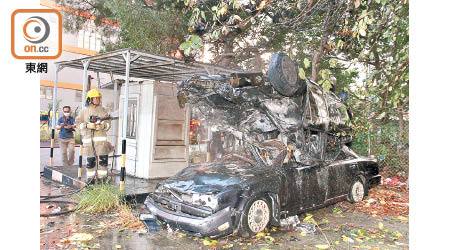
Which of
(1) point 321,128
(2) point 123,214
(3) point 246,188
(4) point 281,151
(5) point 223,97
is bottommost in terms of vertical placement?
(2) point 123,214

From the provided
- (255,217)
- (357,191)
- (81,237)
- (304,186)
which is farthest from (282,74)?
(81,237)

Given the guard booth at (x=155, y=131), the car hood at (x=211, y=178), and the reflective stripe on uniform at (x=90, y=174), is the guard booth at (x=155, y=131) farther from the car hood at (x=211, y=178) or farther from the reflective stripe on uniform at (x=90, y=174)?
the car hood at (x=211, y=178)

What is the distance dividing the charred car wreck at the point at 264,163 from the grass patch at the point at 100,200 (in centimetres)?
110

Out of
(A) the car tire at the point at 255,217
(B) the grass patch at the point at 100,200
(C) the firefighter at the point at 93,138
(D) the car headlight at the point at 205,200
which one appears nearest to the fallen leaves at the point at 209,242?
(A) the car tire at the point at 255,217

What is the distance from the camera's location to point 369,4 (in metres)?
4.28

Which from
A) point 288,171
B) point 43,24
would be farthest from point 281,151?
point 43,24

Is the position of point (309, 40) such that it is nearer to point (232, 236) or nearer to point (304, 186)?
point (304, 186)

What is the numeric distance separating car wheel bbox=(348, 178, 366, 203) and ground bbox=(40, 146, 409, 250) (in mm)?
440

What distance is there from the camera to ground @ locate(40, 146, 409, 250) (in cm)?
456

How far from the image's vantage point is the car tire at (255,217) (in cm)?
459

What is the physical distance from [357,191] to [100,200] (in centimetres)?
500

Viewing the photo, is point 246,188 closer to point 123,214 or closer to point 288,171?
point 288,171

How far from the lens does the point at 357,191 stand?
6977mm

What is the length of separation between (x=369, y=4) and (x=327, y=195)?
3266mm
